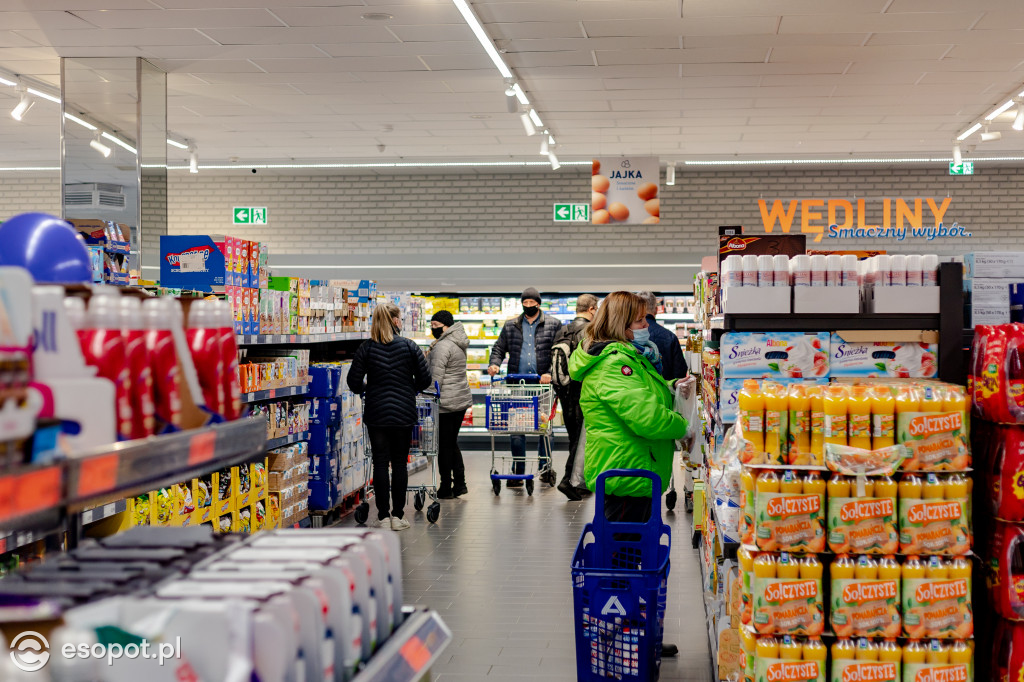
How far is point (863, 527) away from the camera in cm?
288

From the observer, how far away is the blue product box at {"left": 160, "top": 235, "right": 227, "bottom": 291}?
566cm

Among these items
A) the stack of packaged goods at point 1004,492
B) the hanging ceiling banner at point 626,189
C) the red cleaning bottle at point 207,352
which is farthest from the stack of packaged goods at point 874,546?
the hanging ceiling banner at point 626,189

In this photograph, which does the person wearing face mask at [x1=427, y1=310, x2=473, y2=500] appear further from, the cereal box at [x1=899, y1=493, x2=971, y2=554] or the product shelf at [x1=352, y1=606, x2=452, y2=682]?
the product shelf at [x1=352, y1=606, x2=452, y2=682]

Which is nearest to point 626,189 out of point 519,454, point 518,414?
point 518,414

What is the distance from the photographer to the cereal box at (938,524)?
2859 mm

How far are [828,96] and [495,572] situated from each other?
5797 mm

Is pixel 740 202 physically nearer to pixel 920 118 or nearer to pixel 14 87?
pixel 920 118

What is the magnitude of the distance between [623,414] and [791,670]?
1.53 meters

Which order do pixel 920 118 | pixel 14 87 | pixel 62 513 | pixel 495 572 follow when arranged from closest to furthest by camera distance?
pixel 62 513 → pixel 495 572 → pixel 14 87 → pixel 920 118

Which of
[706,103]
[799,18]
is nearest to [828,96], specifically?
[706,103]

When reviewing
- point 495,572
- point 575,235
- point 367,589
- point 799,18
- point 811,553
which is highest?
point 799,18

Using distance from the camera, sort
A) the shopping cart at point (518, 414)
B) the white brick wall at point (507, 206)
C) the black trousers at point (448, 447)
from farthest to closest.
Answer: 1. the white brick wall at point (507, 206)
2. the shopping cart at point (518, 414)
3. the black trousers at point (448, 447)

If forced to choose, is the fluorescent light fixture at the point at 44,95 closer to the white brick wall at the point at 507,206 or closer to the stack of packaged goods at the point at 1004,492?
the white brick wall at the point at 507,206

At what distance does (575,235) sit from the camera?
44.0 feet
